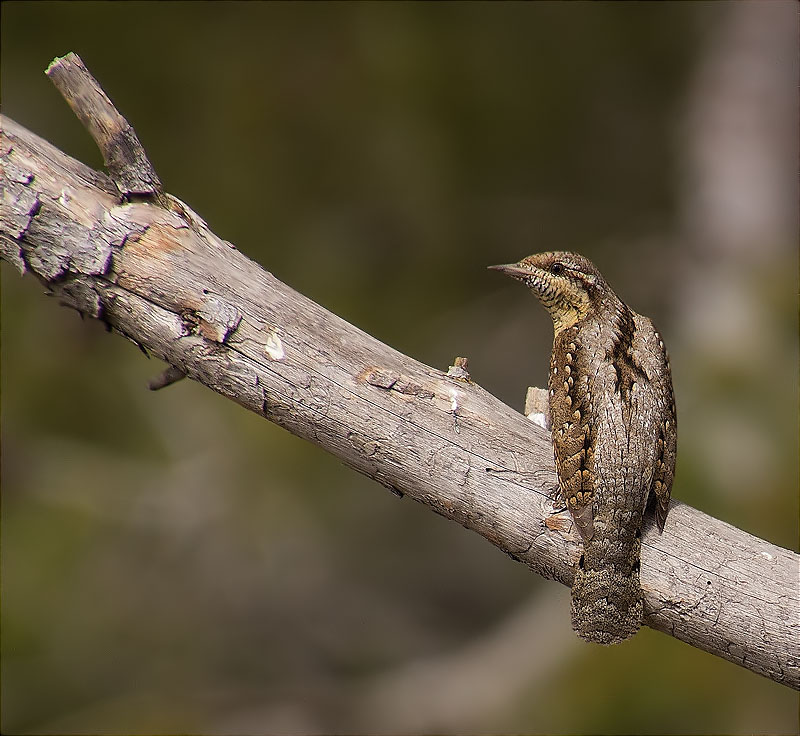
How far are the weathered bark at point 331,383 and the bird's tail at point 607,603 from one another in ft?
0.09

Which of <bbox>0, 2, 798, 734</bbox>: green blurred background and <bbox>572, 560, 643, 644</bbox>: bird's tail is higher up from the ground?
<bbox>0, 2, 798, 734</bbox>: green blurred background

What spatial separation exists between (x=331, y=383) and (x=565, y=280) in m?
0.46

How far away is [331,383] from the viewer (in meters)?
1.07

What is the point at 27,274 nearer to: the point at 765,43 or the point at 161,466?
the point at 161,466

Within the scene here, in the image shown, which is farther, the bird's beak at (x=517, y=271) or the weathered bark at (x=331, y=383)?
the bird's beak at (x=517, y=271)

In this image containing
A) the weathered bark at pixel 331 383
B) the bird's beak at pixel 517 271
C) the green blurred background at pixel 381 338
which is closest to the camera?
the weathered bark at pixel 331 383

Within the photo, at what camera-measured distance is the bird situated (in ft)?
3.55

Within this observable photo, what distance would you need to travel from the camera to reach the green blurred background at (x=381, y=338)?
2.85 metres

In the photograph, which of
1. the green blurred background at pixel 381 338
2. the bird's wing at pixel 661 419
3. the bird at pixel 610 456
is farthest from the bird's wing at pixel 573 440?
the green blurred background at pixel 381 338

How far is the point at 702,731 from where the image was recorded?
8.32 feet

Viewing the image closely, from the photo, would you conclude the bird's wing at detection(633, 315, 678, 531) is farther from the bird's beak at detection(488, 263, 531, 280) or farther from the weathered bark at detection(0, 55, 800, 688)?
the bird's beak at detection(488, 263, 531, 280)

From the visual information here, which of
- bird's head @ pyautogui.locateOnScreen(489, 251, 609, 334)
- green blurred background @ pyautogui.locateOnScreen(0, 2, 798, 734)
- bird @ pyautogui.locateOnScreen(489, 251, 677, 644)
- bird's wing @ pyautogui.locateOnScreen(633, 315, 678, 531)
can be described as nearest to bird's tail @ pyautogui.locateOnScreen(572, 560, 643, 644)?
bird @ pyautogui.locateOnScreen(489, 251, 677, 644)

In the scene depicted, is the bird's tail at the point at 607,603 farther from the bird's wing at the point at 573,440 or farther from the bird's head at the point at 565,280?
the bird's head at the point at 565,280

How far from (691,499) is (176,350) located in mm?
2293
